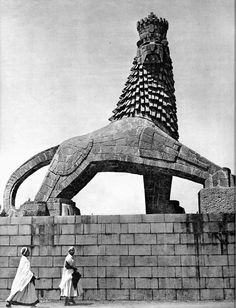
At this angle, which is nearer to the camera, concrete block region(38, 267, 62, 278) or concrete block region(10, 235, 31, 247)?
concrete block region(38, 267, 62, 278)

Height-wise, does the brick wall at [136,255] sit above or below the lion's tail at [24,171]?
below

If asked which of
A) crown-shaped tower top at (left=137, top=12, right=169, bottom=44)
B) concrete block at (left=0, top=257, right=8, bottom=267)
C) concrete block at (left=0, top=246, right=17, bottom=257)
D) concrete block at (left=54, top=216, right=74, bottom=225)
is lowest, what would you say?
concrete block at (left=0, top=257, right=8, bottom=267)

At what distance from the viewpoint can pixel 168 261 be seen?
10461 millimetres

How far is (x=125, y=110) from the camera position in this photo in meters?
12.6

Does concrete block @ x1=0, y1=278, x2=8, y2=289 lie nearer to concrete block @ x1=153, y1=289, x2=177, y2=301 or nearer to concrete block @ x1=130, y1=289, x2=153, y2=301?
concrete block @ x1=130, y1=289, x2=153, y2=301

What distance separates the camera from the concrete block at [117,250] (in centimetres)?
1061

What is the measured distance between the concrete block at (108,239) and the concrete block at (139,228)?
37 centimetres

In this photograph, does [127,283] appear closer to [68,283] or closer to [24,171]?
[68,283]

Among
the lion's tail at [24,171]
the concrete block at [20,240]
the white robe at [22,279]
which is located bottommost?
the white robe at [22,279]

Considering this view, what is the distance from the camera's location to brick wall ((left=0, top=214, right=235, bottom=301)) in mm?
10328

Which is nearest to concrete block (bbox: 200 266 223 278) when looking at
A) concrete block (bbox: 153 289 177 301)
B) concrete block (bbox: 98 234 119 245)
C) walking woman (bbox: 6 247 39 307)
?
concrete block (bbox: 153 289 177 301)

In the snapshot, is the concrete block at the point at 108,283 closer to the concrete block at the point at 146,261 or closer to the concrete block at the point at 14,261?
the concrete block at the point at 146,261

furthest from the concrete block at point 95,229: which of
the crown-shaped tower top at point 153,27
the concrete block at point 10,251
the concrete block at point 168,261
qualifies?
the crown-shaped tower top at point 153,27

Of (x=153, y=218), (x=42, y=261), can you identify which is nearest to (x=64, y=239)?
(x=42, y=261)
